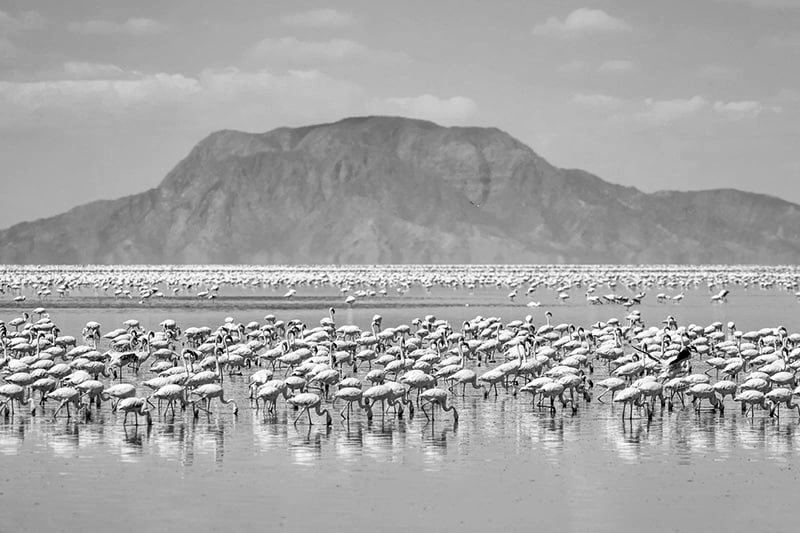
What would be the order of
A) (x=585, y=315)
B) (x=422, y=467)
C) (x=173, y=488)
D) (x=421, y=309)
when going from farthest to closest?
(x=421, y=309) → (x=585, y=315) → (x=422, y=467) → (x=173, y=488)

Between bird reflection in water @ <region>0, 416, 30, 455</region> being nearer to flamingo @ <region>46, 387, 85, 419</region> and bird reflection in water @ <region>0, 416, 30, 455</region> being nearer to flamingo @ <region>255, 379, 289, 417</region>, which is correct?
flamingo @ <region>46, 387, 85, 419</region>

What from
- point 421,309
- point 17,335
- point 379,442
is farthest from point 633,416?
point 421,309

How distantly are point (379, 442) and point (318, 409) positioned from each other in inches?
90.7

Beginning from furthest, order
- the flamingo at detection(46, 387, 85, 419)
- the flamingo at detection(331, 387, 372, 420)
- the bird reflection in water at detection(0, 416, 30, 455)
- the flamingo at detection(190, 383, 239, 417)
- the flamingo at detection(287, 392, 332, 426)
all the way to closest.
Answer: the flamingo at detection(190, 383, 239, 417), the flamingo at detection(46, 387, 85, 419), the flamingo at detection(331, 387, 372, 420), the flamingo at detection(287, 392, 332, 426), the bird reflection in water at detection(0, 416, 30, 455)

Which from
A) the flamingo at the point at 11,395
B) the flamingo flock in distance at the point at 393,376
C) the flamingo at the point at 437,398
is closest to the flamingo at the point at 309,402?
the flamingo flock in distance at the point at 393,376

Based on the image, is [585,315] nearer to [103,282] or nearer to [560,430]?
[560,430]

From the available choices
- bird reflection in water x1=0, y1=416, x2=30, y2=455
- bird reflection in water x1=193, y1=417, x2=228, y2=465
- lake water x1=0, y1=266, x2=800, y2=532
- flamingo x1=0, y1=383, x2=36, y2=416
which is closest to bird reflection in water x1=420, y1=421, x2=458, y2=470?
lake water x1=0, y1=266, x2=800, y2=532

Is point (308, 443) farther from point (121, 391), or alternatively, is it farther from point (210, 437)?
point (121, 391)

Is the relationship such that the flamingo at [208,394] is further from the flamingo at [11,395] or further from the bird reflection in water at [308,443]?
the flamingo at [11,395]

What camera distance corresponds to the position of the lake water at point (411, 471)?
1741 centimetres

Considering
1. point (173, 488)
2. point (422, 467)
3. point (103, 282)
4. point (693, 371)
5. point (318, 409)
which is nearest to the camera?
point (173, 488)

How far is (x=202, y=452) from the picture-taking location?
22.2 m

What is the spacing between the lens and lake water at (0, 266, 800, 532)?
57.1 feet

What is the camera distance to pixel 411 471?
20562 mm
